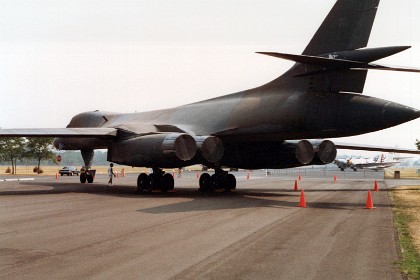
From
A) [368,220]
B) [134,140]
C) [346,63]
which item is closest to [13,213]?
[134,140]

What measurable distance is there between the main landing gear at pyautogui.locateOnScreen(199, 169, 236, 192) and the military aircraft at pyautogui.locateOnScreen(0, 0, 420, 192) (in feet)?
0.15

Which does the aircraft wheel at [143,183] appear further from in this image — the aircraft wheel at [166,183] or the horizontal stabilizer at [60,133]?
the horizontal stabilizer at [60,133]

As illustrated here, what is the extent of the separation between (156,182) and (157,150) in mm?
3144

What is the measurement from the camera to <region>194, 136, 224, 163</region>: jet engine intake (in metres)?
17.6

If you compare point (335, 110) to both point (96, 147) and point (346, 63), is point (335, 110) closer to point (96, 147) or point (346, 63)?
point (346, 63)

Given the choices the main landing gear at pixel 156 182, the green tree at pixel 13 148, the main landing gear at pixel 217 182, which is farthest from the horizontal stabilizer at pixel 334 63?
the green tree at pixel 13 148

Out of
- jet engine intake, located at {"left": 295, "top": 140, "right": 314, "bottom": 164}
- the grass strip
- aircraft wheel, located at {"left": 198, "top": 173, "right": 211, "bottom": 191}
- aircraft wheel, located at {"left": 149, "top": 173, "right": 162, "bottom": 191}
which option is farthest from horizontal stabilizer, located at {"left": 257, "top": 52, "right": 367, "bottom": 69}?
aircraft wheel, located at {"left": 149, "top": 173, "right": 162, "bottom": 191}

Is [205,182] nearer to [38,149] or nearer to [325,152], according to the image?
[325,152]

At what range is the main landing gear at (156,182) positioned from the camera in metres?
20.4

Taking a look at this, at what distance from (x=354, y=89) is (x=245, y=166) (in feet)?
22.6

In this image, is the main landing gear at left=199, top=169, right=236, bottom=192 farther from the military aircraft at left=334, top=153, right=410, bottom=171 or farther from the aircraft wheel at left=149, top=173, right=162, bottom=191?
the military aircraft at left=334, top=153, right=410, bottom=171

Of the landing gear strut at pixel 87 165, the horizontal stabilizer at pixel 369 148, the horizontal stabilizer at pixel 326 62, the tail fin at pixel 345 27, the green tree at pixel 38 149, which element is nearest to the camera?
the horizontal stabilizer at pixel 326 62

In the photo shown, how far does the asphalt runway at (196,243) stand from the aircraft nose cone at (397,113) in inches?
108

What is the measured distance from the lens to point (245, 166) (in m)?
20.3
